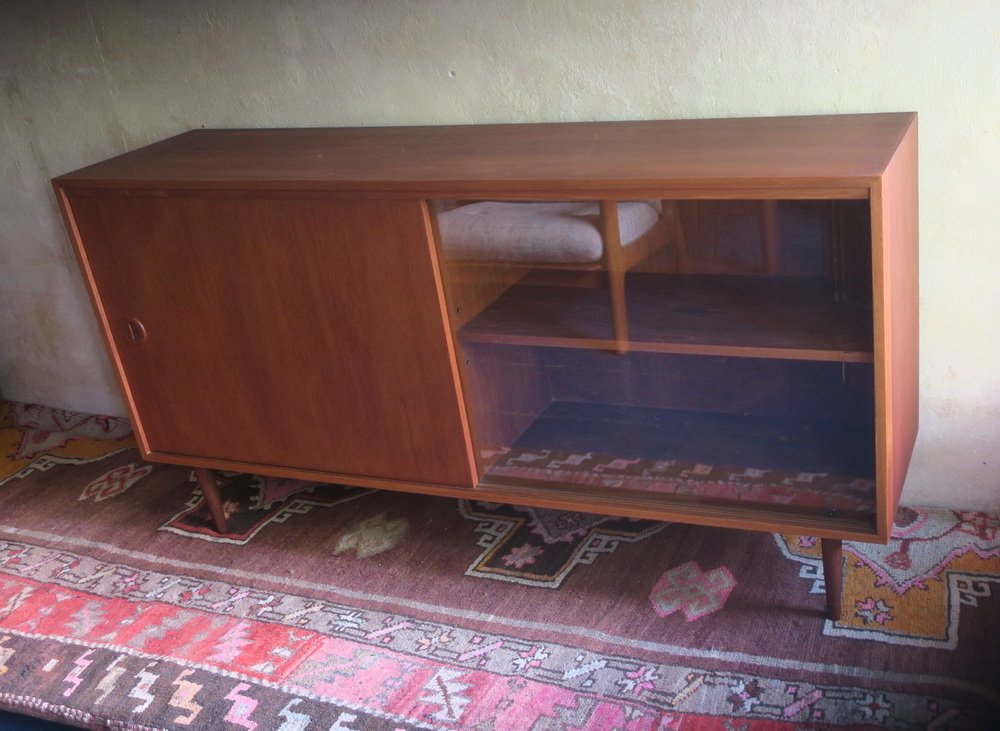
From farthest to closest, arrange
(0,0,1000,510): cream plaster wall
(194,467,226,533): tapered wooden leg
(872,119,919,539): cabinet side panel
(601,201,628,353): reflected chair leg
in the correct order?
(194,467,226,533): tapered wooden leg, (0,0,1000,510): cream plaster wall, (601,201,628,353): reflected chair leg, (872,119,919,539): cabinet side panel

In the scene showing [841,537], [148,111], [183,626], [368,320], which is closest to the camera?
[841,537]

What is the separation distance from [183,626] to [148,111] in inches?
34.5

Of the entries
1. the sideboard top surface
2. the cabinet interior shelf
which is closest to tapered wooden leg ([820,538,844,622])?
the cabinet interior shelf

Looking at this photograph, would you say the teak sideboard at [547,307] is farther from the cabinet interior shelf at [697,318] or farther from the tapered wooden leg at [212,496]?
the tapered wooden leg at [212,496]

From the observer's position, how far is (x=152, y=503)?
186cm

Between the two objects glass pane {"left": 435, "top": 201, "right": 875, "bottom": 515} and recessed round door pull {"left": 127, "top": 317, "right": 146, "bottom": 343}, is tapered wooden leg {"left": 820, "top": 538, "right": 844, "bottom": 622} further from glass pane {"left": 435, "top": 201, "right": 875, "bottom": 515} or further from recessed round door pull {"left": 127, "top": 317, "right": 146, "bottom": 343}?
recessed round door pull {"left": 127, "top": 317, "right": 146, "bottom": 343}

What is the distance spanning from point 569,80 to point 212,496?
2.84 feet

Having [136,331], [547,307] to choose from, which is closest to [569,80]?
[547,307]

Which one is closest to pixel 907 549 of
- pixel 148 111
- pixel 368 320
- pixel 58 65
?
pixel 368 320

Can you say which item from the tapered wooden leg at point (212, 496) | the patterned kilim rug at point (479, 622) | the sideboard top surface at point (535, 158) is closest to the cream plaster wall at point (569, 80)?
the sideboard top surface at point (535, 158)

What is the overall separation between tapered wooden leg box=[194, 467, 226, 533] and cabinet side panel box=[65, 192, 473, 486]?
0.30ft

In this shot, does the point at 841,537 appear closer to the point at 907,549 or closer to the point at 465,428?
the point at 907,549

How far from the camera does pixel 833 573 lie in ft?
4.26

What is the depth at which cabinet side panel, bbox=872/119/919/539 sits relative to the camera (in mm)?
1075
